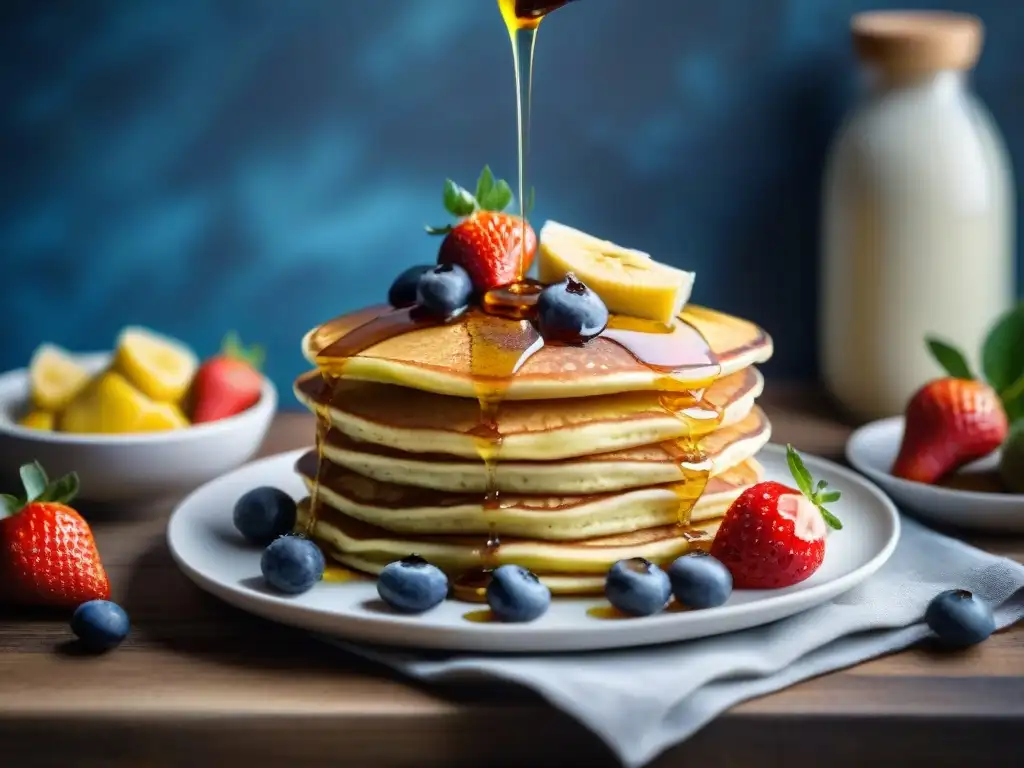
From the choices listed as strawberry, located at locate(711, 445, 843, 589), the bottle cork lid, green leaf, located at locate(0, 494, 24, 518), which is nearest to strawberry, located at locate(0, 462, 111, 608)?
green leaf, located at locate(0, 494, 24, 518)

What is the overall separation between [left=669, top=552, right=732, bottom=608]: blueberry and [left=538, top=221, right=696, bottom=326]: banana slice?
347mm

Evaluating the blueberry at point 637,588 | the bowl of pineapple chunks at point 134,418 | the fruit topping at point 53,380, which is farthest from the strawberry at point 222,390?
the blueberry at point 637,588

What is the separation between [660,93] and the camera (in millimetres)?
2648

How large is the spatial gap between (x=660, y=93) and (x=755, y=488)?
1376mm

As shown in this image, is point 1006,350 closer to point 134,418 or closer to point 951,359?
point 951,359

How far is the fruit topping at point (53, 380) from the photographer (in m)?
2.07

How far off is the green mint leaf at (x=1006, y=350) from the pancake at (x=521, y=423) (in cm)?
72

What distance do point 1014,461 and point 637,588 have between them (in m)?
0.77

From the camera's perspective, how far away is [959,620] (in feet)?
4.54

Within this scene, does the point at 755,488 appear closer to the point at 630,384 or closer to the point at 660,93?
the point at 630,384

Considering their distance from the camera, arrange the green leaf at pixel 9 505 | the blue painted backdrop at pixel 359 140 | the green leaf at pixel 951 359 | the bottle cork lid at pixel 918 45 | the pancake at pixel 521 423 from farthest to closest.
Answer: the blue painted backdrop at pixel 359 140
the bottle cork lid at pixel 918 45
the green leaf at pixel 951 359
the green leaf at pixel 9 505
the pancake at pixel 521 423

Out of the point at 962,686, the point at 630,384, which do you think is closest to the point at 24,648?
the point at 630,384

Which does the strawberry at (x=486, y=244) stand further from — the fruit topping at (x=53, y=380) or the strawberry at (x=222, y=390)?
the fruit topping at (x=53, y=380)

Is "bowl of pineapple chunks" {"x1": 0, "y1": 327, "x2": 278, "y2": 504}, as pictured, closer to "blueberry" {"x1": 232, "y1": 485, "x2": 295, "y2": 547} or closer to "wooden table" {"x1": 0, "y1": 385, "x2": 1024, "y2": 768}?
"blueberry" {"x1": 232, "y1": 485, "x2": 295, "y2": 547}
